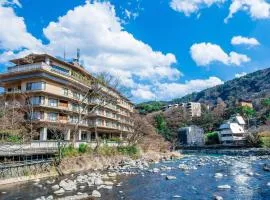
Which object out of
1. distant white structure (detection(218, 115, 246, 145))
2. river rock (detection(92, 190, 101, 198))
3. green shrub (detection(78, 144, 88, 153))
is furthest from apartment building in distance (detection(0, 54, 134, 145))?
distant white structure (detection(218, 115, 246, 145))

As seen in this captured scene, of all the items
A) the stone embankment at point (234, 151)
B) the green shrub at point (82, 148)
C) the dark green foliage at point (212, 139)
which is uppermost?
the dark green foliage at point (212, 139)

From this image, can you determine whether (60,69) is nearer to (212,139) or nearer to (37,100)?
(37,100)

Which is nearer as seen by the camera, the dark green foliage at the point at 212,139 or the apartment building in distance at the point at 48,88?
the apartment building in distance at the point at 48,88

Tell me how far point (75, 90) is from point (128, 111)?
3217 cm

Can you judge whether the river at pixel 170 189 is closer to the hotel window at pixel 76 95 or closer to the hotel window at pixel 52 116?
the hotel window at pixel 52 116

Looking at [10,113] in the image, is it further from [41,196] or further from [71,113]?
[41,196]

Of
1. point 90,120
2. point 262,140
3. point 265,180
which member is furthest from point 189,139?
point 265,180

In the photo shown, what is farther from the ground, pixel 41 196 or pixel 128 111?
pixel 128 111

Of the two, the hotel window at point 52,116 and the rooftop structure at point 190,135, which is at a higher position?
the hotel window at point 52,116

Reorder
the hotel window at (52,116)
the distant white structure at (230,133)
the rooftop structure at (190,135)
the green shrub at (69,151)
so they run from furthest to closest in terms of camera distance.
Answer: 1. the rooftop structure at (190,135)
2. the distant white structure at (230,133)
3. the hotel window at (52,116)
4. the green shrub at (69,151)

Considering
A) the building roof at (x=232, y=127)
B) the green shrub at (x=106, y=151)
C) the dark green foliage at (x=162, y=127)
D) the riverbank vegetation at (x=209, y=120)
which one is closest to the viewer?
the green shrub at (x=106, y=151)

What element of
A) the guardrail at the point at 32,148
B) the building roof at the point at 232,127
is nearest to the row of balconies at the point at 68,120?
the guardrail at the point at 32,148

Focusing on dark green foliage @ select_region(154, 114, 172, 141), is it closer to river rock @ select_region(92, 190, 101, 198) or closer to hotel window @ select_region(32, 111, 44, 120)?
hotel window @ select_region(32, 111, 44, 120)

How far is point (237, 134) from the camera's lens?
99.3 metres
